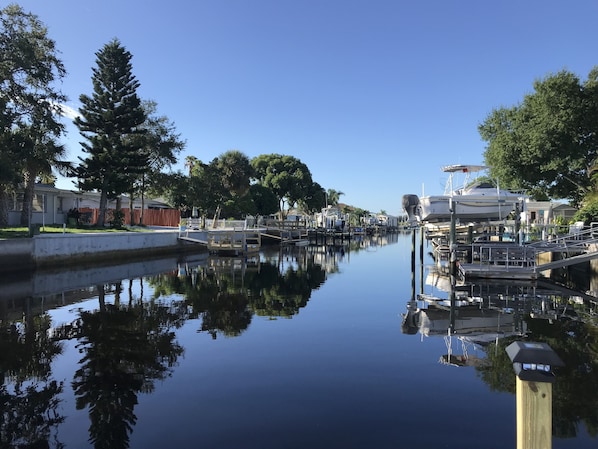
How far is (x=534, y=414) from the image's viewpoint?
2887 mm

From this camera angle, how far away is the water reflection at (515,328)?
6.39 m

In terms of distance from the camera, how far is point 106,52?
35969 mm

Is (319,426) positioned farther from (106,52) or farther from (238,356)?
(106,52)

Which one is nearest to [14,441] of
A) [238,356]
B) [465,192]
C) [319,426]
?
[319,426]

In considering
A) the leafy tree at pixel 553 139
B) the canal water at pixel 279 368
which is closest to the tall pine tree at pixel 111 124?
the canal water at pixel 279 368

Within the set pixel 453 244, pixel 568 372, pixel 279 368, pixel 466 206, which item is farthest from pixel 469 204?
pixel 279 368

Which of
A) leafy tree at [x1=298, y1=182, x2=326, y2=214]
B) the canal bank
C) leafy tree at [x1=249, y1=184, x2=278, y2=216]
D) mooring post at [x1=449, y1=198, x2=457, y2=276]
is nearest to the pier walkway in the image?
mooring post at [x1=449, y1=198, x2=457, y2=276]

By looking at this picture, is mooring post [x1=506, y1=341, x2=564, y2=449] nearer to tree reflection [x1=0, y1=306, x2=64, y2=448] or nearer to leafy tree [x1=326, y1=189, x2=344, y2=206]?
tree reflection [x1=0, y1=306, x2=64, y2=448]

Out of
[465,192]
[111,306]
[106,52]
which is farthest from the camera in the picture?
[106,52]

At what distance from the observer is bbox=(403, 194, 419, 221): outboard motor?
24.0 metres

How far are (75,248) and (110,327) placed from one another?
14351mm

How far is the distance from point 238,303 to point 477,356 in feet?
26.8

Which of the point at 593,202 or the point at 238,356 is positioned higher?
the point at 593,202

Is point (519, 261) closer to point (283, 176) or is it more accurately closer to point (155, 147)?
point (155, 147)
